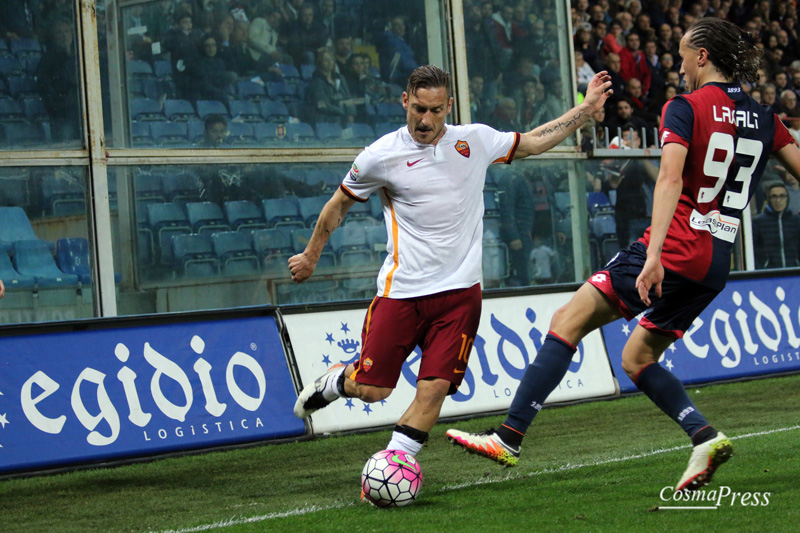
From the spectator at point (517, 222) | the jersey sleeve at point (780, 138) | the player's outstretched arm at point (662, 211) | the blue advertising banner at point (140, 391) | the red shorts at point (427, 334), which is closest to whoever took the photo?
the player's outstretched arm at point (662, 211)

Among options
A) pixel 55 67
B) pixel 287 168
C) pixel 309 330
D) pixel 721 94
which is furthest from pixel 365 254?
pixel 721 94

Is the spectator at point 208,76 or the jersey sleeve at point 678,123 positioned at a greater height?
the spectator at point 208,76

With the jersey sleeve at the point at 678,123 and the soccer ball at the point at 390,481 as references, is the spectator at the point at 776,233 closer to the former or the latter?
the jersey sleeve at the point at 678,123

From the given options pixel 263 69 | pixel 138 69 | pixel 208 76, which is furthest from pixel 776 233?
pixel 138 69

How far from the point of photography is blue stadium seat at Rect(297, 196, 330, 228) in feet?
Answer: 34.5

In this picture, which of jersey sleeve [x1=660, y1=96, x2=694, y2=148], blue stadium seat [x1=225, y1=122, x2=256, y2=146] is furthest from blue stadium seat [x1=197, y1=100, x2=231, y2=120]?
jersey sleeve [x1=660, y1=96, x2=694, y2=148]

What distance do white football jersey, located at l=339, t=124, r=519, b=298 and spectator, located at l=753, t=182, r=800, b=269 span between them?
9.84 meters

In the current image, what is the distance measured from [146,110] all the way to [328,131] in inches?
78.5

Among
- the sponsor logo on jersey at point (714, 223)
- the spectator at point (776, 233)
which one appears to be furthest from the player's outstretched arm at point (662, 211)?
the spectator at point (776, 233)

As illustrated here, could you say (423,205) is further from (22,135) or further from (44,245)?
(22,135)

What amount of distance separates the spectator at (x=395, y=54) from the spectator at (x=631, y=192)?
116 inches

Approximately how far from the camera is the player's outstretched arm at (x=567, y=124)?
205 inches

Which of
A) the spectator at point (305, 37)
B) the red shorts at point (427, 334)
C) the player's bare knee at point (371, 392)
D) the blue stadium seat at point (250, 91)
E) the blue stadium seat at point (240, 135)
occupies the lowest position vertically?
the player's bare knee at point (371, 392)

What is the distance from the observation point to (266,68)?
10406 millimetres
